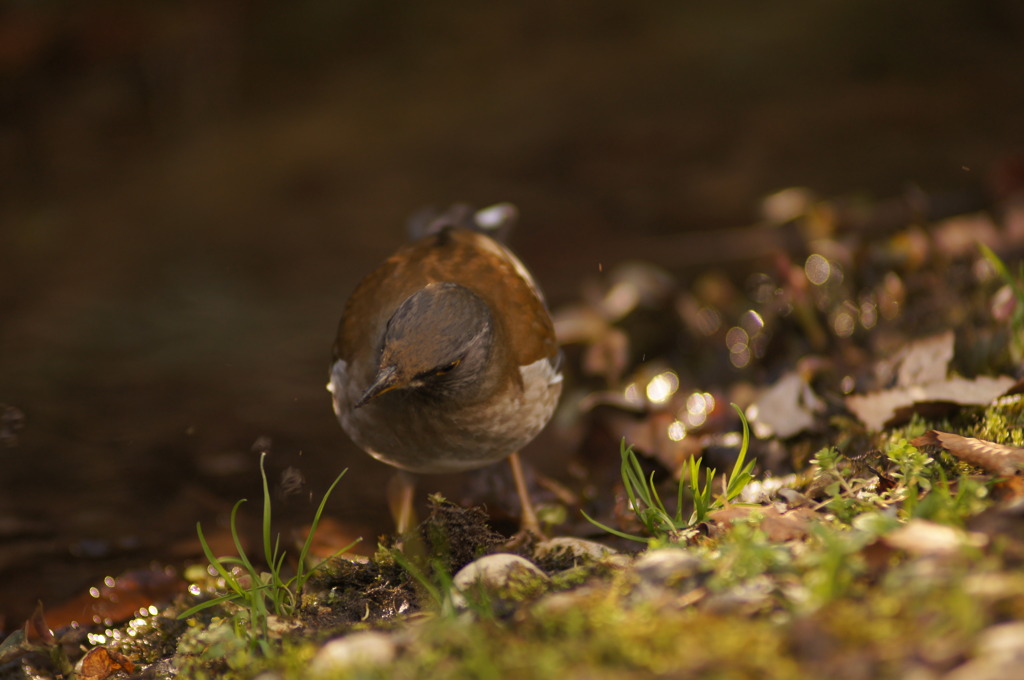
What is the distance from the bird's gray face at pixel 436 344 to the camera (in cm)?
360

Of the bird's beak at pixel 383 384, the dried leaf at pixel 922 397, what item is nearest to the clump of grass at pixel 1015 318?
the dried leaf at pixel 922 397

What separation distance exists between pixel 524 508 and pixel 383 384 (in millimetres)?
1592

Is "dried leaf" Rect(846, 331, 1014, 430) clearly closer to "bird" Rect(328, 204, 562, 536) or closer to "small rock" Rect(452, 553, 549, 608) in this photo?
"bird" Rect(328, 204, 562, 536)

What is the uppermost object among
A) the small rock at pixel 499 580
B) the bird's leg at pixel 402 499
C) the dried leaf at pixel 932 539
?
the dried leaf at pixel 932 539

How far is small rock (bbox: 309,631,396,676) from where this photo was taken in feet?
7.64

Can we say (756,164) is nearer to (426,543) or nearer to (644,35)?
(644,35)

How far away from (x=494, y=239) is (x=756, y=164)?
505cm

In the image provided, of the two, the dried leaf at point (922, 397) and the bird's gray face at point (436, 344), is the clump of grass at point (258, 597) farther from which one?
the dried leaf at point (922, 397)

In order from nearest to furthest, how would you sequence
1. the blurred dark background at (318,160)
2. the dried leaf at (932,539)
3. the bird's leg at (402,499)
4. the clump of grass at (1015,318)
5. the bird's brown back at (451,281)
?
the dried leaf at (932,539) < the bird's brown back at (451,281) < the clump of grass at (1015,318) < the bird's leg at (402,499) < the blurred dark background at (318,160)

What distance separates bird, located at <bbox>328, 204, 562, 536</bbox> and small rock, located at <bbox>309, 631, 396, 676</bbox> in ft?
4.08

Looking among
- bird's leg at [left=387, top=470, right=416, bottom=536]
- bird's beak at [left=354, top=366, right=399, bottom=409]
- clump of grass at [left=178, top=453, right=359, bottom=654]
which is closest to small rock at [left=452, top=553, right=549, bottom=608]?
clump of grass at [left=178, top=453, right=359, bottom=654]

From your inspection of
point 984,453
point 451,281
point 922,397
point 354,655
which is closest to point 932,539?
point 984,453

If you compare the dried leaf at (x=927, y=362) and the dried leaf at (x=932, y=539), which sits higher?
the dried leaf at (x=932, y=539)

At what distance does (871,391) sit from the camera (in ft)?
14.6
